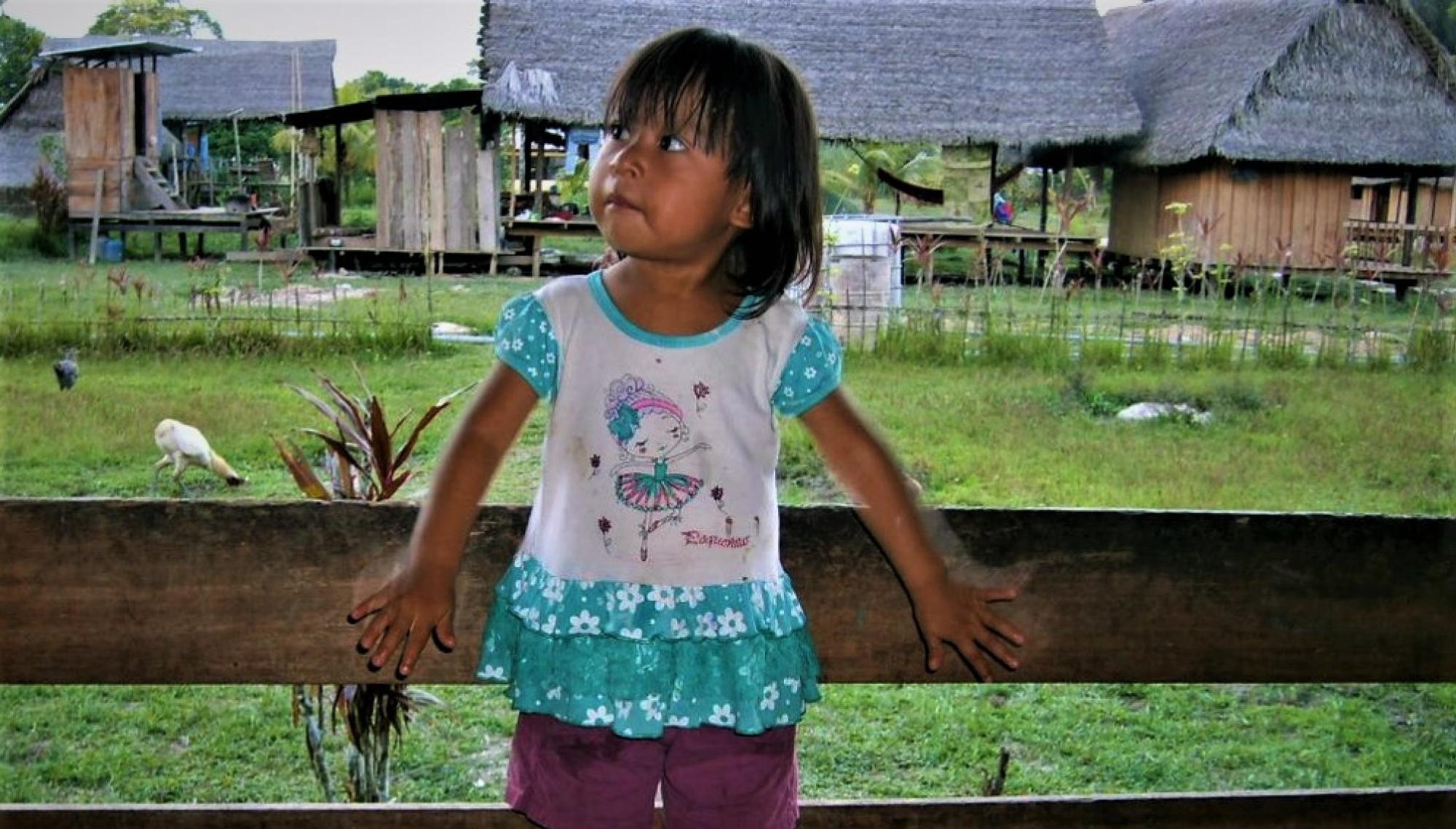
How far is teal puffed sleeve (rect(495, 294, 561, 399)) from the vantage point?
53.6 inches

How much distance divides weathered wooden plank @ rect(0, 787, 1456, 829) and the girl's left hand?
18cm

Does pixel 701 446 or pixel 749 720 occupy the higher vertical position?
pixel 701 446

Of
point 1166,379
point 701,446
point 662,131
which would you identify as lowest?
point 1166,379

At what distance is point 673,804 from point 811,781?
6.12ft

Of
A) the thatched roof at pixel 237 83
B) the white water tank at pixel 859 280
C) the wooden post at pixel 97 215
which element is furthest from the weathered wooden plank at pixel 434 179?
the thatched roof at pixel 237 83

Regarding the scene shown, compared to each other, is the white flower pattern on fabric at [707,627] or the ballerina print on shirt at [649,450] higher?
the ballerina print on shirt at [649,450]

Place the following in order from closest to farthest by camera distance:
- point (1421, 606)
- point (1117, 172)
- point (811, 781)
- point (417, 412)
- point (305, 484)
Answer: point (1421, 606) → point (305, 484) → point (811, 781) → point (417, 412) → point (1117, 172)

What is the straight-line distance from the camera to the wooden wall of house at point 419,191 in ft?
46.3

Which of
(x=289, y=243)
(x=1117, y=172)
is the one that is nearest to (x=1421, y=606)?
(x=289, y=243)

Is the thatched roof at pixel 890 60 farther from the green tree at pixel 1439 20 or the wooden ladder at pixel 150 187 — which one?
the wooden ladder at pixel 150 187

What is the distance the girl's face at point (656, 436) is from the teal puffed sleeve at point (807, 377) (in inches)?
4.0

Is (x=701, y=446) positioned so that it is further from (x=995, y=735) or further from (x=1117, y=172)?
(x=1117, y=172)

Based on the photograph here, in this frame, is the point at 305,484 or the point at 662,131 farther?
the point at 305,484

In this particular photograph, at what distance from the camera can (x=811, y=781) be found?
320cm
